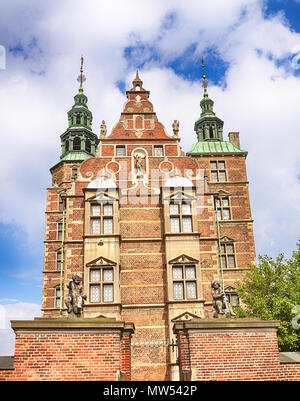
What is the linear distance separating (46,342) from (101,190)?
13.3 m

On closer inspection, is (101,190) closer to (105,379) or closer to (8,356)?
(8,356)

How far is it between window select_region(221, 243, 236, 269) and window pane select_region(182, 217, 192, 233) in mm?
8717

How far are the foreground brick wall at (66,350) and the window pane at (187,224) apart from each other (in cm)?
1229

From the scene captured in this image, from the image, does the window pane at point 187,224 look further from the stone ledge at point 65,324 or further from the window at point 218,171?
the stone ledge at point 65,324

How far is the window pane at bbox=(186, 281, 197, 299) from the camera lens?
22.3 metres

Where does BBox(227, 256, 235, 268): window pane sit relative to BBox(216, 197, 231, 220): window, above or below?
below

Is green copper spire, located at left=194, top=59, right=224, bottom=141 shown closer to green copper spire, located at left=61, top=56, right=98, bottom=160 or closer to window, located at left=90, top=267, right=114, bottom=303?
green copper spire, located at left=61, top=56, right=98, bottom=160

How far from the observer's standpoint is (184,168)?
84.4 feet

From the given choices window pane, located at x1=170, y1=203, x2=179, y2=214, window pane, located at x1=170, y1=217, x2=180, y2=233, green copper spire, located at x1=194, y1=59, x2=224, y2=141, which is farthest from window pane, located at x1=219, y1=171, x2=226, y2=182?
window pane, located at x1=170, y1=217, x2=180, y2=233

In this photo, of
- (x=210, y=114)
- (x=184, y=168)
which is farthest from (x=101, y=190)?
(x=210, y=114)

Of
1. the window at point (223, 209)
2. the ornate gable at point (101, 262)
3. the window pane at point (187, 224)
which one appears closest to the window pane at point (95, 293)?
the ornate gable at point (101, 262)

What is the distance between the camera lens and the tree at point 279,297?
2148 centimetres
